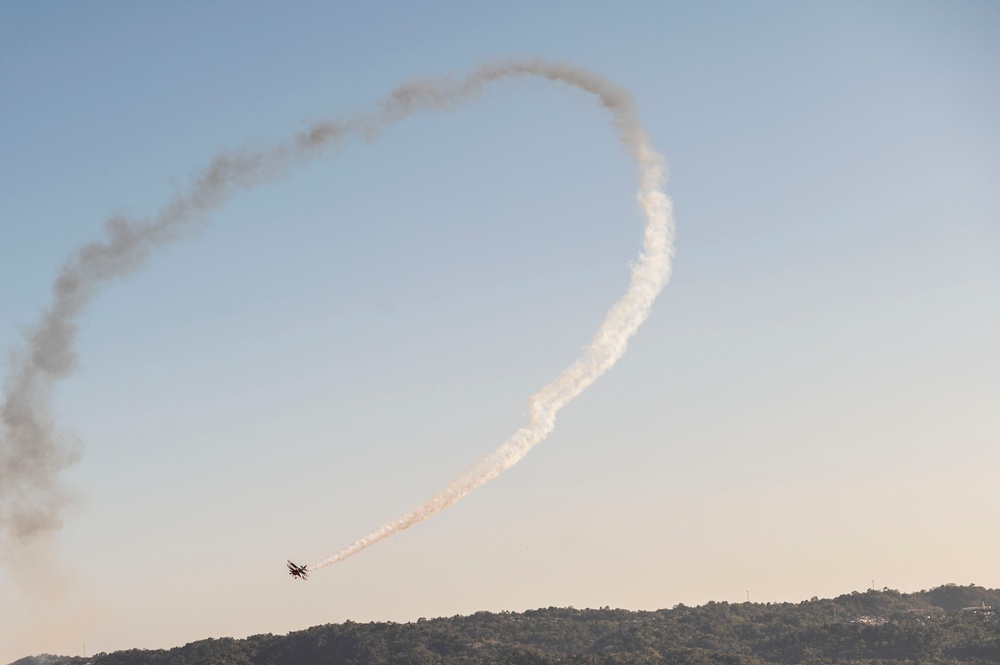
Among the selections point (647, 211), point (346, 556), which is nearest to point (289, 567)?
point (346, 556)

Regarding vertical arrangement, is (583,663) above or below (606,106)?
below

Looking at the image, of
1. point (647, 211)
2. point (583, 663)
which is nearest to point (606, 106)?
point (647, 211)

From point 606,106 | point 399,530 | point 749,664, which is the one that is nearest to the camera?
point 606,106

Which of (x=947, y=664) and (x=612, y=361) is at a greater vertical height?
(x=612, y=361)

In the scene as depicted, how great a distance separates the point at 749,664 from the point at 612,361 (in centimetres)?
9429

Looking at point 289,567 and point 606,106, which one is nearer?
point 606,106

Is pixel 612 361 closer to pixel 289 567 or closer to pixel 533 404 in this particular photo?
pixel 533 404

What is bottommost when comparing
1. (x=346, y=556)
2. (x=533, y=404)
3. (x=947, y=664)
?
(x=947, y=664)

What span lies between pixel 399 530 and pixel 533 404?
17087 mm

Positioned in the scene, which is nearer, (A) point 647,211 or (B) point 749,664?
(A) point 647,211

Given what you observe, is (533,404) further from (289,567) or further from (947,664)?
(947,664)

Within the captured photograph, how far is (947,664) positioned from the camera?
19800 cm

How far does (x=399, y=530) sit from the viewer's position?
118500 millimetres

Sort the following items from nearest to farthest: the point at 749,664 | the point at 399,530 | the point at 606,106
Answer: the point at 606,106 → the point at 399,530 → the point at 749,664
